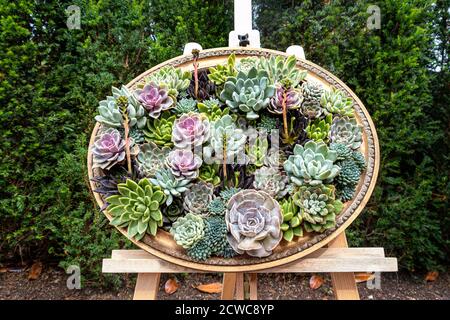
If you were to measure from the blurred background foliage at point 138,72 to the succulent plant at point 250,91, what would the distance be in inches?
41.1

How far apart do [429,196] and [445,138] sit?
1.23ft

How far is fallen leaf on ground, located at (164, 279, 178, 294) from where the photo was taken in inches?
82.7

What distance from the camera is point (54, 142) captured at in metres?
1.97

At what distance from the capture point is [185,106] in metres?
1.04

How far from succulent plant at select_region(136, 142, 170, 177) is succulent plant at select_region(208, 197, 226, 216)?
0.60 ft

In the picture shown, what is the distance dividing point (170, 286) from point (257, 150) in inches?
57.9

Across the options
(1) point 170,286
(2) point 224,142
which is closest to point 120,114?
(2) point 224,142

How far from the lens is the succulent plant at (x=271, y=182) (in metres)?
0.92

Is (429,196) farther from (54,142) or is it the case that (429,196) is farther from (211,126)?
(54,142)

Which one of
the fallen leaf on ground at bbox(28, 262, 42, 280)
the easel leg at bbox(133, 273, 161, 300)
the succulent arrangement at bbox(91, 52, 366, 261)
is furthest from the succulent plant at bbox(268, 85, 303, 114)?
the fallen leaf on ground at bbox(28, 262, 42, 280)

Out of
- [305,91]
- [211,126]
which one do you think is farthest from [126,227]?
[305,91]

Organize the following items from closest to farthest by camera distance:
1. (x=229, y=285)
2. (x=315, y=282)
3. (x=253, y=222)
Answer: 1. (x=253, y=222)
2. (x=229, y=285)
3. (x=315, y=282)

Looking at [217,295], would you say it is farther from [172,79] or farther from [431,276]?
[172,79]

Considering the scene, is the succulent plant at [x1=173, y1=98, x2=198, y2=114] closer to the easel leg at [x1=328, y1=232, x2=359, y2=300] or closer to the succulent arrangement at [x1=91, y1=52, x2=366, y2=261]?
the succulent arrangement at [x1=91, y1=52, x2=366, y2=261]
